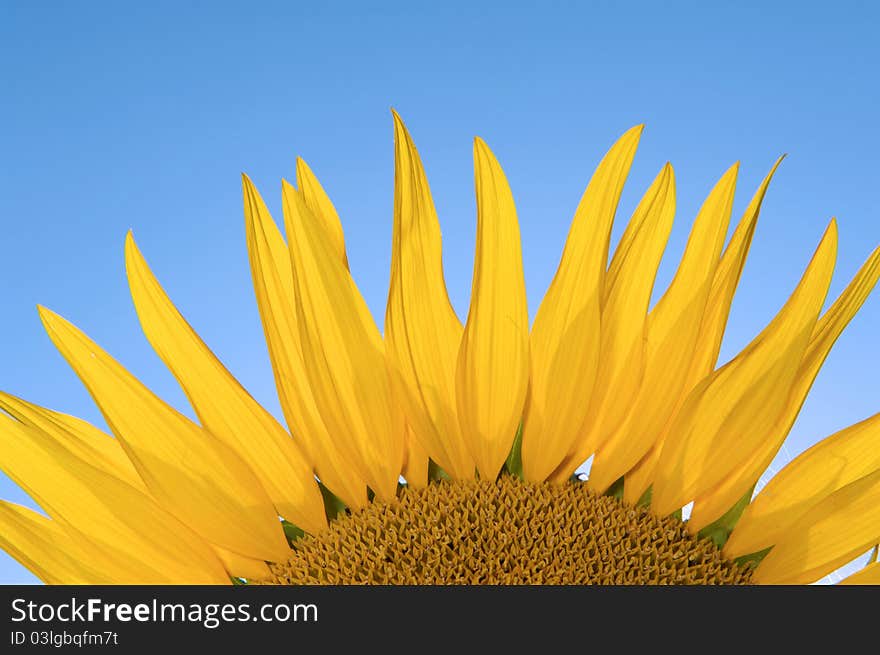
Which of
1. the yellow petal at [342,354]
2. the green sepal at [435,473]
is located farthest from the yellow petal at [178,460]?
the green sepal at [435,473]

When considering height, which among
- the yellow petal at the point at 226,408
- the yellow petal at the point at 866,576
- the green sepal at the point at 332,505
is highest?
the yellow petal at the point at 226,408

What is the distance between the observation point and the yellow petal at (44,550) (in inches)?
89.4

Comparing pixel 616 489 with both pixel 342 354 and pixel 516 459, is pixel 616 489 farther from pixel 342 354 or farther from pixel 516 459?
pixel 342 354

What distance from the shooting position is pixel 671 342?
2.36 m

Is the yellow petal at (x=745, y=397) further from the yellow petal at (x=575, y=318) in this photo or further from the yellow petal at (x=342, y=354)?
the yellow petal at (x=342, y=354)

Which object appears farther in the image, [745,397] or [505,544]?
[745,397]

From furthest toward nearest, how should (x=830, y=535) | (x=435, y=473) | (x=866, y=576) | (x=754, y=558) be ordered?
(x=435, y=473), (x=754, y=558), (x=830, y=535), (x=866, y=576)

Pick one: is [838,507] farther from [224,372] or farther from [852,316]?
[224,372]

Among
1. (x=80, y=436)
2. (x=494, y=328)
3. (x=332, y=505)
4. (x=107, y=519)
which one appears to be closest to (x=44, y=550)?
(x=107, y=519)

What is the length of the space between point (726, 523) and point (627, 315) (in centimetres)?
58

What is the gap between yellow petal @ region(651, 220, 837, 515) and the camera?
7.49 feet

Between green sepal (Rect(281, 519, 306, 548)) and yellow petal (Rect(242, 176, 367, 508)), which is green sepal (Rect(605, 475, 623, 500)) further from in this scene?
green sepal (Rect(281, 519, 306, 548))

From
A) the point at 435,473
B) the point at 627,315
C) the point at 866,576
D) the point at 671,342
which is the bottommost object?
the point at 866,576

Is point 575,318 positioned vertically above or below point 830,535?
above
